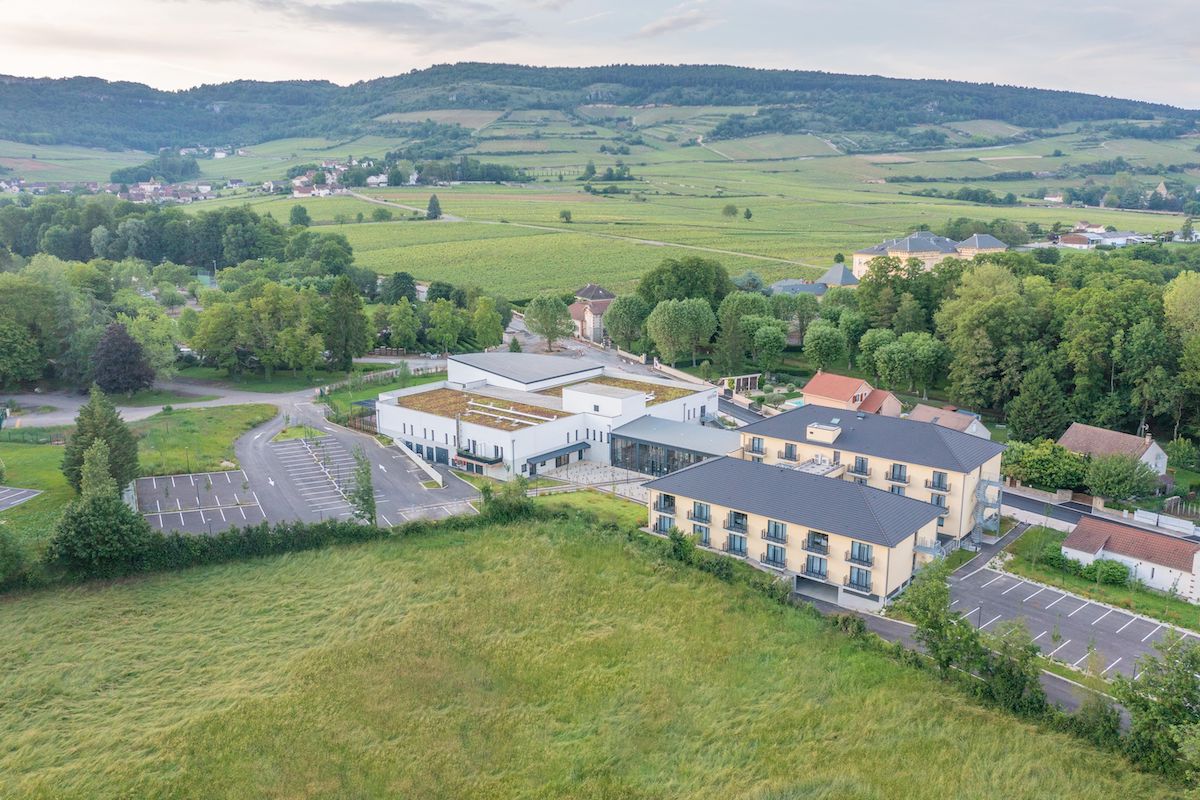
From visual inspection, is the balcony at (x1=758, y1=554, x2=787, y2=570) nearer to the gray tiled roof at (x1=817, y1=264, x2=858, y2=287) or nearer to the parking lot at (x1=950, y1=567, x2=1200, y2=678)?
the parking lot at (x1=950, y1=567, x2=1200, y2=678)

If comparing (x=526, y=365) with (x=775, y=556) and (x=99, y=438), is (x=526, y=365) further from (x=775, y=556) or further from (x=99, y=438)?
(x=775, y=556)

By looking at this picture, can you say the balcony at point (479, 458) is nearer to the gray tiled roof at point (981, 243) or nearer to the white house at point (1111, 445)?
the white house at point (1111, 445)

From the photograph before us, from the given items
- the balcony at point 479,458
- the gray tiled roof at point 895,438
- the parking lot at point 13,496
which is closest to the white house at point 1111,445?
the gray tiled roof at point 895,438

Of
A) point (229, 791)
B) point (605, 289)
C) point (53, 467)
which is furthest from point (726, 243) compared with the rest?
point (229, 791)

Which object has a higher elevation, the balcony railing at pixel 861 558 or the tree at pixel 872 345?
the tree at pixel 872 345

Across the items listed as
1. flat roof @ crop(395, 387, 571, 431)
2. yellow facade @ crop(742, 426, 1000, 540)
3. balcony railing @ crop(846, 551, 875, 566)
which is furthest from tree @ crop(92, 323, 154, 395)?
balcony railing @ crop(846, 551, 875, 566)

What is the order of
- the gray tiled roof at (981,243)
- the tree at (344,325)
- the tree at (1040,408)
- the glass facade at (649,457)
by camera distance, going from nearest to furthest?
the glass facade at (649,457), the tree at (1040,408), the tree at (344,325), the gray tiled roof at (981,243)

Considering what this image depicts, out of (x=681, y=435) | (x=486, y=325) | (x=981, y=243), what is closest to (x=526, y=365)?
(x=486, y=325)
